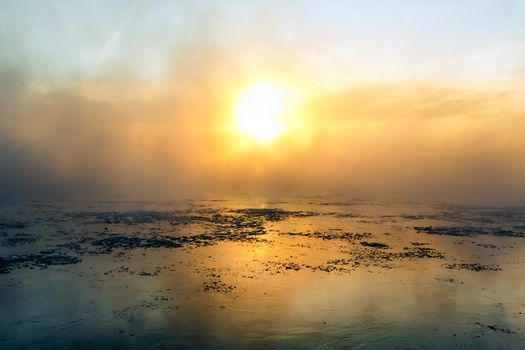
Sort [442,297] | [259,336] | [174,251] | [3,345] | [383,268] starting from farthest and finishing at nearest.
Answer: [174,251]
[383,268]
[442,297]
[259,336]
[3,345]

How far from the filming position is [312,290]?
31.1 metres

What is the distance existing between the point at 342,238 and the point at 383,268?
17.8 meters

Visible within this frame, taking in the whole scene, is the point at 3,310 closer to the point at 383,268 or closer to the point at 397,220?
the point at 383,268

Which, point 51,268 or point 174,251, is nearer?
point 51,268

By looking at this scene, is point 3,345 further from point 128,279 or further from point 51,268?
point 51,268

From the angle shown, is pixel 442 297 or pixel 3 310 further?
pixel 442 297

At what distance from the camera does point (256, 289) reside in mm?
30984

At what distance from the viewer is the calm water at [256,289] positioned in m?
22.4

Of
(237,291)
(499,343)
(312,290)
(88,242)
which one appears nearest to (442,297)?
(499,343)

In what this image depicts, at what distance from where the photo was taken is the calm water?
73.5ft

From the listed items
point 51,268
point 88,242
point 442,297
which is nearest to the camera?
point 442,297

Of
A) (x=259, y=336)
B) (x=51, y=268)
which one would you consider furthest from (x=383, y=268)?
(x=51, y=268)

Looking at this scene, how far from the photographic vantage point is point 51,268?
3522 cm

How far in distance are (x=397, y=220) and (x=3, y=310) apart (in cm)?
7125
